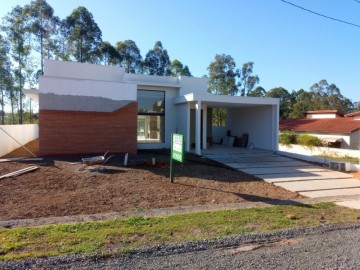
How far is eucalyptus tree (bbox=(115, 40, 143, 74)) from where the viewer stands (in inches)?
1636

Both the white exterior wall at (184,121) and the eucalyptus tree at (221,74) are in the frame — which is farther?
the eucalyptus tree at (221,74)

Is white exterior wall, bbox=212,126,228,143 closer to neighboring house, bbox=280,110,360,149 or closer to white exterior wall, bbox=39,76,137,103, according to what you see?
neighboring house, bbox=280,110,360,149

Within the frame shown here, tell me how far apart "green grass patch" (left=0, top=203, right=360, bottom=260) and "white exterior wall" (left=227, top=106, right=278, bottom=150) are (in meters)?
11.3

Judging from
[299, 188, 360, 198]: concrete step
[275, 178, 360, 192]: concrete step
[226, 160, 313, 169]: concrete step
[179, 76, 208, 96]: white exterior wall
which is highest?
[179, 76, 208, 96]: white exterior wall

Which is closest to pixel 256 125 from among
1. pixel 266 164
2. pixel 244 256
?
pixel 266 164

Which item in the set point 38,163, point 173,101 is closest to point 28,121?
point 173,101

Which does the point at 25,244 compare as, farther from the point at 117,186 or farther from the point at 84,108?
the point at 84,108

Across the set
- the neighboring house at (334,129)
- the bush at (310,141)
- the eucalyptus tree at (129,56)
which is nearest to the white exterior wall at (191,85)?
the bush at (310,141)

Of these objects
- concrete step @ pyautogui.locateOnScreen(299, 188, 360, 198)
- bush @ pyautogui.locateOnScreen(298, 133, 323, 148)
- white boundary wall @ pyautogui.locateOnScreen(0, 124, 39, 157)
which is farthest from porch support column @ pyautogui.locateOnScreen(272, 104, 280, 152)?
white boundary wall @ pyautogui.locateOnScreen(0, 124, 39, 157)

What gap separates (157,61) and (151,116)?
87.9ft

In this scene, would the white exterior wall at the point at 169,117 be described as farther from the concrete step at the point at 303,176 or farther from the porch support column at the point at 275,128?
the concrete step at the point at 303,176

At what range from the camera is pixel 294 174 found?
12305 mm

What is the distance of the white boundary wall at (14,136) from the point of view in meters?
15.8

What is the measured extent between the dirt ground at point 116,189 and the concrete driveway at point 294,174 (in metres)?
0.72
